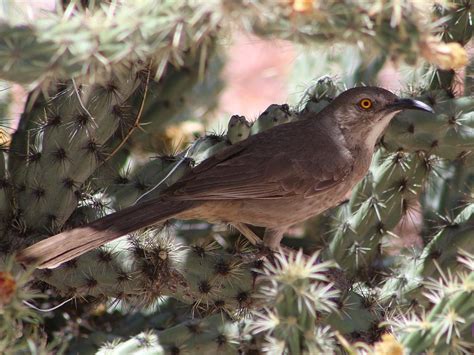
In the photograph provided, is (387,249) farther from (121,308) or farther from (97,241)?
(97,241)

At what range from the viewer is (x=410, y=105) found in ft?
12.9

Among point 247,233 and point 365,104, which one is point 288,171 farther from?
point 365,104

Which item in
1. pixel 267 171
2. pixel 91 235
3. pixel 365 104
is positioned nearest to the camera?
pixel 91 235

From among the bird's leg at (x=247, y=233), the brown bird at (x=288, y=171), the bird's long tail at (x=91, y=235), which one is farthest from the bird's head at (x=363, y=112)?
the bird's long tail at (x=91, y=235)

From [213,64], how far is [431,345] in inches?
155

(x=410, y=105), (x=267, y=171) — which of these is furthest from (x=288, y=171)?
(x=410, y=105)

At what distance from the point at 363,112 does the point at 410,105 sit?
0.41 m

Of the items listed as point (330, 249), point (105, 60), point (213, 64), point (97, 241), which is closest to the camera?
point (105, 60)

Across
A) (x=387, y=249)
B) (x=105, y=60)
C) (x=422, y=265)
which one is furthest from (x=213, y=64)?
(x=105, y=60)

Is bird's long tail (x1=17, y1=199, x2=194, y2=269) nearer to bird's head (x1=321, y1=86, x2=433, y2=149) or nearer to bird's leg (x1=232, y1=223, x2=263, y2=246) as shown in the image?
bird's leg (x1=232, y1=223, x2=263, y2=246)

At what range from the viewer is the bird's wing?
403 centimetres

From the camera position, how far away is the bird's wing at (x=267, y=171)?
4027 millimetres

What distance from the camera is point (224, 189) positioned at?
4.02 m

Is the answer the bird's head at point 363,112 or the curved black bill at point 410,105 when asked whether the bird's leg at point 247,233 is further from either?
the curved black bill at point 410,105
